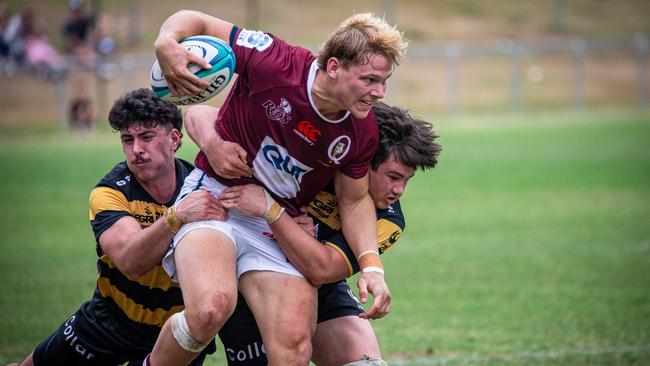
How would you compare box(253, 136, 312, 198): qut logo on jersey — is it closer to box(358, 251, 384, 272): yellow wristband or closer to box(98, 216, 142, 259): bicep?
box(358, 251, 384, 272): yellow wristband

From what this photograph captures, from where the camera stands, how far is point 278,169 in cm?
536

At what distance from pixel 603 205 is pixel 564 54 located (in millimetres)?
25120

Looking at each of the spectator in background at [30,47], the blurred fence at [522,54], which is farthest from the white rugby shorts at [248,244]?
the blurred fence at [522,54]

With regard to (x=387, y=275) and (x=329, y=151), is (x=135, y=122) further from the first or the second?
(x=387, y=275)

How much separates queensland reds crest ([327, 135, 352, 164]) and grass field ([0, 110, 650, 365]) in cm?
233

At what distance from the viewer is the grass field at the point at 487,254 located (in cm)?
761

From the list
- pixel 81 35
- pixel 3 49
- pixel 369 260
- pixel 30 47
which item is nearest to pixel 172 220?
pixel 369 260

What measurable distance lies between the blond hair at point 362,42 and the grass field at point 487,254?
2.79 metres

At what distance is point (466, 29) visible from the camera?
40844mm

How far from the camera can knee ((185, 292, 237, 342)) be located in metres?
4.86

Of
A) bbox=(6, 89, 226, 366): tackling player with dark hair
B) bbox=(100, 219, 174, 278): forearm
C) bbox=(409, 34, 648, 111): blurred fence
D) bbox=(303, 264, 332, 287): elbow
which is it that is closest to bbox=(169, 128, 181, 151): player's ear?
bbox=(6, 89, 226, 366): tackling player with dark hair

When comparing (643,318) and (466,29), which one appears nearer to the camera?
(643,318)

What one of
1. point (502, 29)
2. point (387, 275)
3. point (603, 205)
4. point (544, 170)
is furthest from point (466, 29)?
point (387, 275)

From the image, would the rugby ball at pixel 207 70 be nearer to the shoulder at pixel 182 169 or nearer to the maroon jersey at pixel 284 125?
the maroon jersey at pixel 284 125
